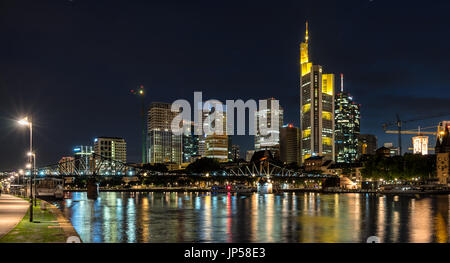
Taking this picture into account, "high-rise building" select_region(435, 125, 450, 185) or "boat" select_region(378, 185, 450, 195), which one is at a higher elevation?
"high-rise building" select_region(435, 125, 450, 185)

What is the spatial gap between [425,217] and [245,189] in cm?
13428

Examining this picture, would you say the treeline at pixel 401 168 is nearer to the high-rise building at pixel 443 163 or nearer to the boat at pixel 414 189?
the boat at pixel 414 189

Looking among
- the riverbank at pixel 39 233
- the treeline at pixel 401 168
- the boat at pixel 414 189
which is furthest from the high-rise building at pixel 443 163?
the riverbank at pixel 39 233

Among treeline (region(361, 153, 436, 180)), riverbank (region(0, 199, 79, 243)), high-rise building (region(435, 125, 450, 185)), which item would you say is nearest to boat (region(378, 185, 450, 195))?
treeline (region(361, 153, 436, 180))

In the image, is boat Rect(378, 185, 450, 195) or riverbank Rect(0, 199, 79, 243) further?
boat Rect(378, 185, 450, 195)

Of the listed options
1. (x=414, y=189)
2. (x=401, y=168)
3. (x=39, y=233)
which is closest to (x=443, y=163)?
(x=414, y=189)

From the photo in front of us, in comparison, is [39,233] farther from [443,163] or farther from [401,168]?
[443,163]

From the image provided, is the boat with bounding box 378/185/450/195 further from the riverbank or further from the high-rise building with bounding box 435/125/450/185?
the riverbank

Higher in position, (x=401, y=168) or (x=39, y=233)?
(x=39, y=233)

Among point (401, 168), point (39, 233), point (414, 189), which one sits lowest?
point (414, 189)

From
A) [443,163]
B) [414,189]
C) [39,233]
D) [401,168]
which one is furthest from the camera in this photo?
[443,163]
